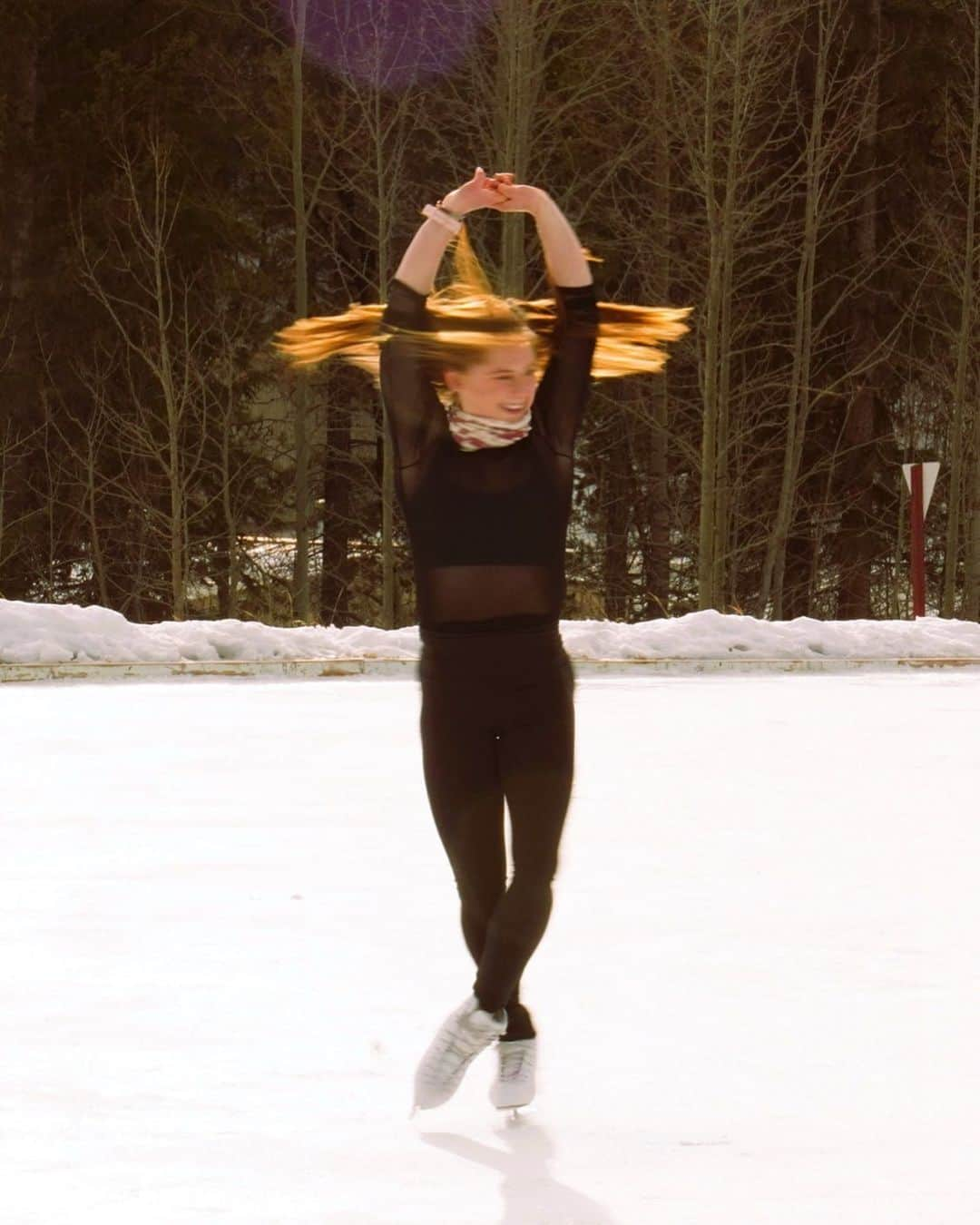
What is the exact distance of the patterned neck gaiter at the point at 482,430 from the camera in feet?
14.7

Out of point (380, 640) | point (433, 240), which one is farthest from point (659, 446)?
point (433, 240)

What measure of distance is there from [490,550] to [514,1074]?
116 cm

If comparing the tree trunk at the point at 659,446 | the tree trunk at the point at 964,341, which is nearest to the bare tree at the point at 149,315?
the tree trunk at the point at 659,446

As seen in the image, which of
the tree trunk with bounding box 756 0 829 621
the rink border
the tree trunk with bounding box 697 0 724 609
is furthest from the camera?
the tree trunk with bounding box 756 0 829 621

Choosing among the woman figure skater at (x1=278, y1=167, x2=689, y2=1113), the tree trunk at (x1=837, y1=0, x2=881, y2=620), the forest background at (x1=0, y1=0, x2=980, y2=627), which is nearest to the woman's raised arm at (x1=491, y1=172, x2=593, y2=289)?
the woman figure skater at (x1=278, y1=167, x2=689, y2=1113)

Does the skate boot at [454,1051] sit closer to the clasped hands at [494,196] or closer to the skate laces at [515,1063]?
the skate laces at [515,1063]

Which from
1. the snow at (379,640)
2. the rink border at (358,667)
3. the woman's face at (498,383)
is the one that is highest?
the woman's face at (498,383)

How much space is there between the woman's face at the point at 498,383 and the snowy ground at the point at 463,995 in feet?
4.96

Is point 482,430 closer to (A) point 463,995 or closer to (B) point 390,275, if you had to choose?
(A) point 463,995

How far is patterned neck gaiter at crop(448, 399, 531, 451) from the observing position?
448 centimetres

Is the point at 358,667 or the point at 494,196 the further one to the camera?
the point at 358,667

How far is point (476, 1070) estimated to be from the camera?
524cm

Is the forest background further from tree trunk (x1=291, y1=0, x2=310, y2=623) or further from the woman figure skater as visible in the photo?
the woman figure skater

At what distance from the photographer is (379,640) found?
17562mm
